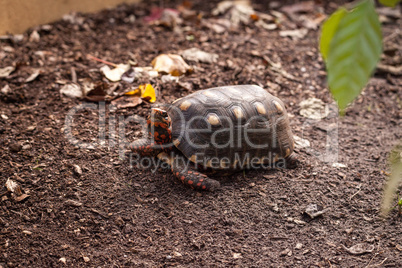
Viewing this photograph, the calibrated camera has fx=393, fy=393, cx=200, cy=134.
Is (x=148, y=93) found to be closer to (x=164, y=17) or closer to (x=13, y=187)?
(x=13, y=187)

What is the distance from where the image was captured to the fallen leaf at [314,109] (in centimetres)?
386

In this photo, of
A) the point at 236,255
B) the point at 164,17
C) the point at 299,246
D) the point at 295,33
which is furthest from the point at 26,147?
the point at 295,33

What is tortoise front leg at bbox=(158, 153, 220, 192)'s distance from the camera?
282 centimetres

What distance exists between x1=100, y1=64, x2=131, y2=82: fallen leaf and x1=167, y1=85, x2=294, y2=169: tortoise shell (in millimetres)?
1044

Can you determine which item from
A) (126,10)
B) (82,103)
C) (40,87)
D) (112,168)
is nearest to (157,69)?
(82,103)

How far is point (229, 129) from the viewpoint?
296 centimetres

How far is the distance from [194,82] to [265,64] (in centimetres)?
104

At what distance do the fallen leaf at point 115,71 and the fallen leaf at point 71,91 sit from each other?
31 centimetres

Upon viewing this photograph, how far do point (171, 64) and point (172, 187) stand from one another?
1625 millimetres

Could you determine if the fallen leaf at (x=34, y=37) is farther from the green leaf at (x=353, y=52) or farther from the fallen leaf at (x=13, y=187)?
the green leaf at (x=353, y=52)

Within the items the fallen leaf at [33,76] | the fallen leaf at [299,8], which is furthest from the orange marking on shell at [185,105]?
the fallen leaf at [299,8]

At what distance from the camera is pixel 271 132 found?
3.09 meters

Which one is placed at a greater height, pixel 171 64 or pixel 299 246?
pixel 171 64

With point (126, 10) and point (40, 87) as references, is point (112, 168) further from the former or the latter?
point (126, 10)
